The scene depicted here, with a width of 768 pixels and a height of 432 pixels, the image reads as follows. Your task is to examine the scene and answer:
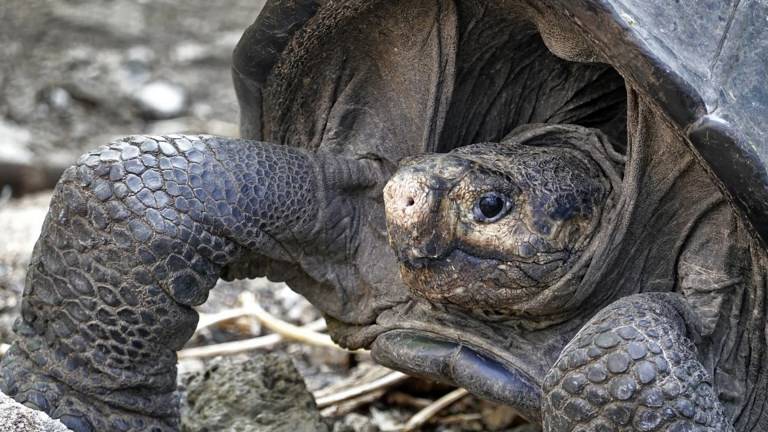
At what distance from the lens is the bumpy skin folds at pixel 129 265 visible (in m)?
2.53

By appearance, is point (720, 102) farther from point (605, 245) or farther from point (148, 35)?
point (148, 35)

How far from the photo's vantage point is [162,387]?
267 centimetres

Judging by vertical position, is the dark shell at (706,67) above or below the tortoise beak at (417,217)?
above

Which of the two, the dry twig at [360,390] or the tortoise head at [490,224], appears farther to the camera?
the dry twig at [360,390]

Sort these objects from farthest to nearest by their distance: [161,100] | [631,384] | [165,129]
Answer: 1. [161,100]
2. [165,129]
3. [631,384]

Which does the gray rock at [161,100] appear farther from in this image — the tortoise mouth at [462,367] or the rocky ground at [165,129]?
the tortoise mouth at [462,367]

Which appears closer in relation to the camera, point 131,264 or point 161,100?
point 131,264

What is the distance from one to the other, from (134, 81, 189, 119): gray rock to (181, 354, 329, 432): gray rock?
3034 millimetres

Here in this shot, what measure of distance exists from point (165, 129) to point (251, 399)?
3.02m

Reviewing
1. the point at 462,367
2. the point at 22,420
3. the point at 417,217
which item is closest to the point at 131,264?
the point at 22,420

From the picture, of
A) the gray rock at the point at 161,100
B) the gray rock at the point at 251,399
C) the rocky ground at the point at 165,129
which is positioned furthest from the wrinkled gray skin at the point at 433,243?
the gray rock at the point at 161,100

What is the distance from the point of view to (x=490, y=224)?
2.46m

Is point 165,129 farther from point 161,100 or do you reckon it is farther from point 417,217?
point 417,217

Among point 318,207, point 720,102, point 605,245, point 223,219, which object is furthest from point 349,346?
point 720,102
